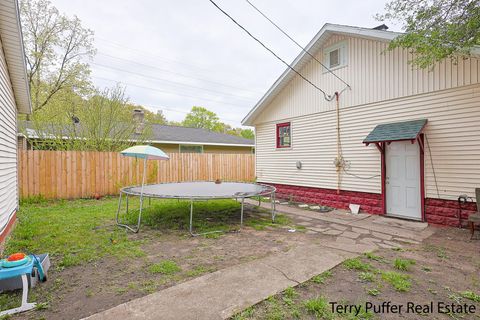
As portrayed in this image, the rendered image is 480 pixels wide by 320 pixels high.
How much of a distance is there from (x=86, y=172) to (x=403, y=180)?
34.5 feet

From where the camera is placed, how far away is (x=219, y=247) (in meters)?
4.23

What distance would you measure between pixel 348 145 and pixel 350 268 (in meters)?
4.86

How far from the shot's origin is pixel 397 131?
231 inches

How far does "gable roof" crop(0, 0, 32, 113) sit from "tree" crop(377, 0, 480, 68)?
6.74 m

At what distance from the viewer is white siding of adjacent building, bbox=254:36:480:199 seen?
5270mm

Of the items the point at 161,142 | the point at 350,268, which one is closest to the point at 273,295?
the point at 350,268

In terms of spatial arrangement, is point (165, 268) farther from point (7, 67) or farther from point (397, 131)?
point (397, 131)

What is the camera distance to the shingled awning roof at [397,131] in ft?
18.0

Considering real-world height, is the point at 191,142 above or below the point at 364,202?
above

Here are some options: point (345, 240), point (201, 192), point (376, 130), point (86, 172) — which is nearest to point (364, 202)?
point (376, 130)

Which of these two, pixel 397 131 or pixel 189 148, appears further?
pixel 189 148

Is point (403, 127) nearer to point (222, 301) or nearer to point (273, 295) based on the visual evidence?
point (273, 295)

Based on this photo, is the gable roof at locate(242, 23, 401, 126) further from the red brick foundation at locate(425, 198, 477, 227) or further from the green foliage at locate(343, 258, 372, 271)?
the green foliage at locate(343, 258, 372, 271)

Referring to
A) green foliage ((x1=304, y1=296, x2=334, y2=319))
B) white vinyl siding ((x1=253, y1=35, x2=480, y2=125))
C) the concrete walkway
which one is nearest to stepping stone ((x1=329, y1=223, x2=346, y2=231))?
the concrete walkway
